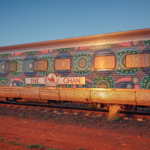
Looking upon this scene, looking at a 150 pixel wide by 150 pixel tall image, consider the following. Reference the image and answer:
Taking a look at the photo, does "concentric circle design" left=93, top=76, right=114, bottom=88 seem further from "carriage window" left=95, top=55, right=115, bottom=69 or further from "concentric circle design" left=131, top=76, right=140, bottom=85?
"concentric circle design" left=131, top=76, right=140, bottom=85

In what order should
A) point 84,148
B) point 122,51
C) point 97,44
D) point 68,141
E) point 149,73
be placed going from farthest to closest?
point 97,44 < point 122,51 < point 149,73 < point 68,141 < point 84,148

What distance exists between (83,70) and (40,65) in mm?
2578

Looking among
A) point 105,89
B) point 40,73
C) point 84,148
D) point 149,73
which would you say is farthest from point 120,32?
point 84,148

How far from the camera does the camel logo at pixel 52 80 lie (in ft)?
26.6

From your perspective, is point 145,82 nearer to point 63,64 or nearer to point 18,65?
point 63,64

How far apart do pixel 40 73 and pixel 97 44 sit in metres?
3.51

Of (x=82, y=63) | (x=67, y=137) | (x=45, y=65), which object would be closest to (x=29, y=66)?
(x=45, y=65)

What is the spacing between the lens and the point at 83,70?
761 centimetres

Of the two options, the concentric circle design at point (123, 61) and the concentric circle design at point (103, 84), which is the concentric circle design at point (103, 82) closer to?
the concentric circle design at point (103, 84)

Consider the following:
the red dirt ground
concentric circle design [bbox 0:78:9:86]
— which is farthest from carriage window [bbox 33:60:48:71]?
the red dirt ground

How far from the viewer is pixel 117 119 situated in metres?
5.79

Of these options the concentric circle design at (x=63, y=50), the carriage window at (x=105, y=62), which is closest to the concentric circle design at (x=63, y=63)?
the concentric circle design at (x=63, y=50)

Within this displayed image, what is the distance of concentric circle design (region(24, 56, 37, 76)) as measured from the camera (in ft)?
28.9

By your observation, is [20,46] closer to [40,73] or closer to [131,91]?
[40,73]
